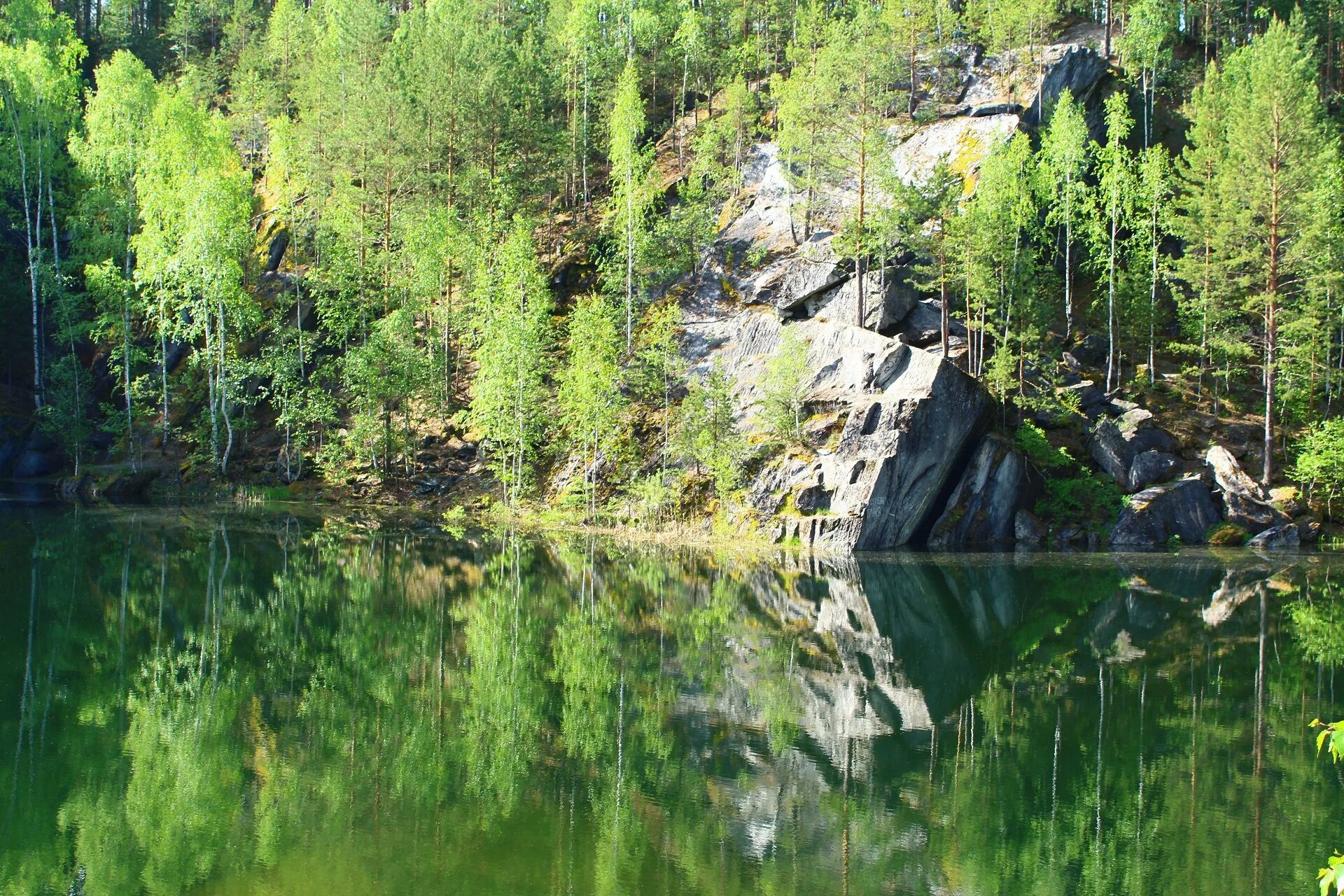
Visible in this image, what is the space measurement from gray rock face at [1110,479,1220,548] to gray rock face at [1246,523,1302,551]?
1.72 m

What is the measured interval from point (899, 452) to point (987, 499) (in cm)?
599

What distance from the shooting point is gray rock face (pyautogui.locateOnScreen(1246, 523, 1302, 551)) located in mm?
40188

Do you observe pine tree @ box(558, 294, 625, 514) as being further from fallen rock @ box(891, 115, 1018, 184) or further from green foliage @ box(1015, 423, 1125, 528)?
fallen rock @ box(891, 115, 1018, 184)

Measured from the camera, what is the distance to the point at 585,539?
4075cm

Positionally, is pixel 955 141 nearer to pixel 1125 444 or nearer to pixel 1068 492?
pixel 1125 444

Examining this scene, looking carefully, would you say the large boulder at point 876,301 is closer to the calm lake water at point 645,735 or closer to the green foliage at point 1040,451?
the green foliage at point 1040,451

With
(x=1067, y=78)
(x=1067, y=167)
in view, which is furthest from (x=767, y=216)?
(x=1067, y=78)

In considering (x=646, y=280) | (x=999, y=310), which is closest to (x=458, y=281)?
(x=646, y=280)

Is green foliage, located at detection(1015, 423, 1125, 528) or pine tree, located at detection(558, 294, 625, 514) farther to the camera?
pine tree, located at detection(558, 294, 625, 514)

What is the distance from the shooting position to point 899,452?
37.9 m

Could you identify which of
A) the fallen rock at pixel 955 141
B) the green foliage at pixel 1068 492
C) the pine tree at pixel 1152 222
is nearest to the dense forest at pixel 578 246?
the pine tree at pixel 1152 222

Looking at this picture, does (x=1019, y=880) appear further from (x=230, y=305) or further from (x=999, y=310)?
(x=230, y=305)

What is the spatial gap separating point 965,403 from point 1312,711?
77.0ft

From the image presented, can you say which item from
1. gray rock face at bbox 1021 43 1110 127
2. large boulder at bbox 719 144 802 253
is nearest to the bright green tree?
large boulder at bbox 719 144 802 253
